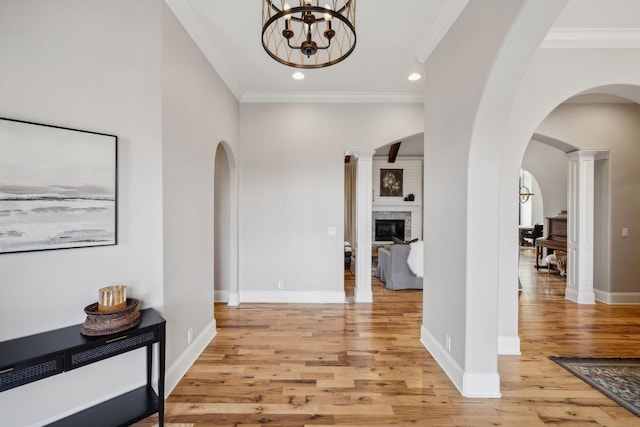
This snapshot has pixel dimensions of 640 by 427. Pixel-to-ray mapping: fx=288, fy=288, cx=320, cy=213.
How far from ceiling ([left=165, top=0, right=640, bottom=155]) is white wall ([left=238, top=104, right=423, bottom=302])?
50 centimetres

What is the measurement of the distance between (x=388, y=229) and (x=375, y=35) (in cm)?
702

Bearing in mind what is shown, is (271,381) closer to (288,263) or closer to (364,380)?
(364,380)

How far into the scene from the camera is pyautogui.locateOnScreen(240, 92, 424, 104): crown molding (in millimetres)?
4363

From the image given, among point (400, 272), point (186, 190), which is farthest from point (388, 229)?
point (186, 190)

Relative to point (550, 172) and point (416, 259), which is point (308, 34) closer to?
point (416, 259)

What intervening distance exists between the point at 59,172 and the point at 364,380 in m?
2.70

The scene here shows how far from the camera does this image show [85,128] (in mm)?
1913

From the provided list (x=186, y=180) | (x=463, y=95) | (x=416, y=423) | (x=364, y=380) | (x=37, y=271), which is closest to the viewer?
(x=37, y=271)

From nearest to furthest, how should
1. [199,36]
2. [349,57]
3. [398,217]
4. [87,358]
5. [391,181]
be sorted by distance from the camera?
1. [87,358]
2. [199,36]
3. [349,57]
4. [391,181]
5. [398,217]

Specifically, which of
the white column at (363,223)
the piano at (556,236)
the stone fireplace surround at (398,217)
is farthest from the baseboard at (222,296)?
the piano at (556,236)

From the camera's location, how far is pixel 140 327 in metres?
1.79

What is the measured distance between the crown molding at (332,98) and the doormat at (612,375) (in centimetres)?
368

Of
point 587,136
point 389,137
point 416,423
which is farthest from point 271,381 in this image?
point 587,136

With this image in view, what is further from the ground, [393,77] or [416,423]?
[393,77]
